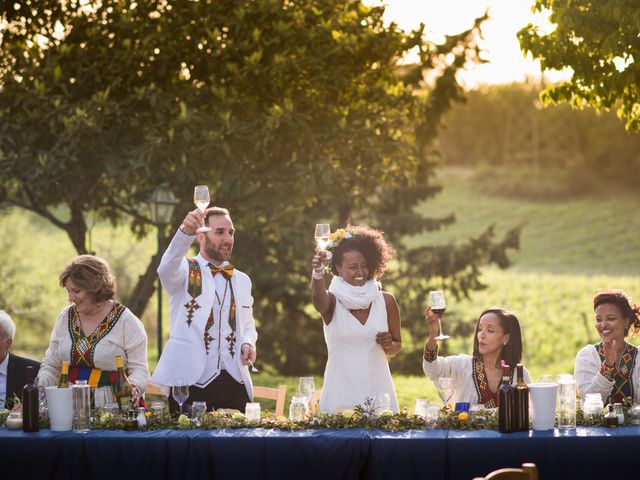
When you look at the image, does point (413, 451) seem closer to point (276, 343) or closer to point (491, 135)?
point (276, 343)

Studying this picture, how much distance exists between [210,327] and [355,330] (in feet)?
2.75

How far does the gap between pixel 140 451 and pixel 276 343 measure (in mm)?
14234

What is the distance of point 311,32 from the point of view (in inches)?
474

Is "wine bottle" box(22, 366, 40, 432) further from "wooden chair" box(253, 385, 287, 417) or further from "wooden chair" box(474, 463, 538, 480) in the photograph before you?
"wooden chair" box(474, 463, 538, 480)

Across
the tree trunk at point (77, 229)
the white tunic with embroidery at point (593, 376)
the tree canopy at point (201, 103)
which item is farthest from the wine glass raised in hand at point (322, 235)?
the tree trunk at point (77, 229)

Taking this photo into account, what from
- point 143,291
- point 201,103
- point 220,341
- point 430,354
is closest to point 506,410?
point 430,354

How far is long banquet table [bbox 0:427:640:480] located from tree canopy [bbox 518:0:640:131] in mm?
3902

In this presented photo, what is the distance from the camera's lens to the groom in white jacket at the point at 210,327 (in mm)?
6379

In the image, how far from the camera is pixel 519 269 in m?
45.0

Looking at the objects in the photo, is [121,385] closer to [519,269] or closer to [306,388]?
[306,388]

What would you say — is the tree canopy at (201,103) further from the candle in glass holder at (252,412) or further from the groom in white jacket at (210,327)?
the candle in glass holder at (252,412)

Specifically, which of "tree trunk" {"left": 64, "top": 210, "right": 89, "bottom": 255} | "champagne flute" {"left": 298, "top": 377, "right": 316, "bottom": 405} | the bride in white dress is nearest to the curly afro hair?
the bride in white dress

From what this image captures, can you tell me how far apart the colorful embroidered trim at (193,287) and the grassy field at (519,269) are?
7481 mm

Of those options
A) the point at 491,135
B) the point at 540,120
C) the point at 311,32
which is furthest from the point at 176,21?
the point at 491,135
